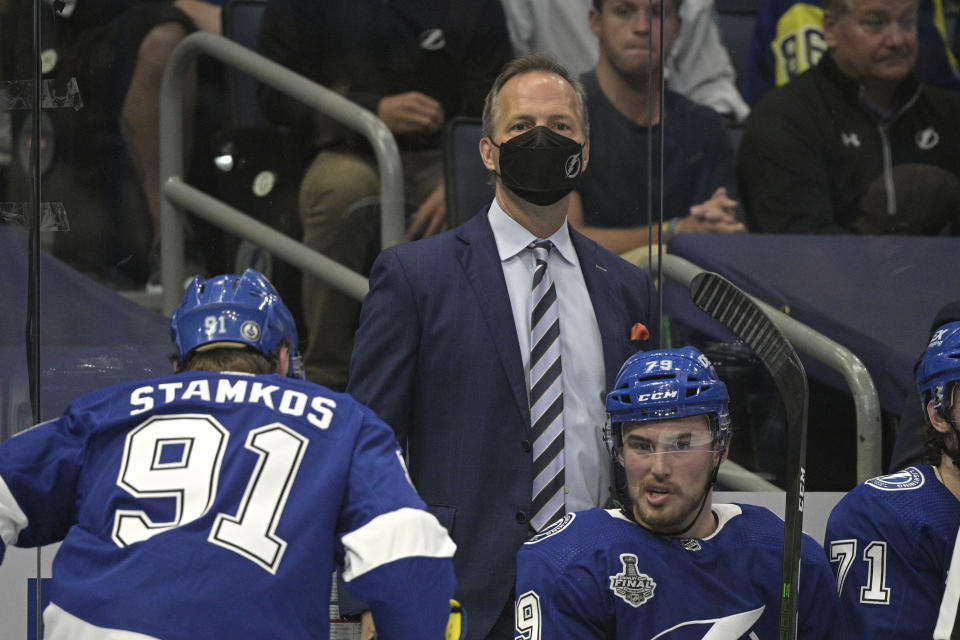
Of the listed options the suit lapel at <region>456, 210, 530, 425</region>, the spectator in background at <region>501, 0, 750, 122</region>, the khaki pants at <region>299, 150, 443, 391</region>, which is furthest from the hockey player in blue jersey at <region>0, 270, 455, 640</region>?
the spectator in background at <region>501, 0, 750, 122</region>

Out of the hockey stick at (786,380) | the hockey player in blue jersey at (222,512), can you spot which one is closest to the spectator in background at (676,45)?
the hockey stick at (786,380)

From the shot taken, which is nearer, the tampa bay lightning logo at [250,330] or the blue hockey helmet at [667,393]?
the tampa bay lightning logo at [250,330]

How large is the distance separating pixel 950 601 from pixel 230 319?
1.27 metres

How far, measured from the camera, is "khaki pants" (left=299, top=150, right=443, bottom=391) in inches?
141

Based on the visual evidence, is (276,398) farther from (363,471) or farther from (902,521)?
(902,521)

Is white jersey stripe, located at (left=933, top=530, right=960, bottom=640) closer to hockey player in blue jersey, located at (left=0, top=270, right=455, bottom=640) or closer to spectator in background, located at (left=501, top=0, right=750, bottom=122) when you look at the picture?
hockey player in blue jersey, located at (left=0, top=270, right=455, bottom=640)

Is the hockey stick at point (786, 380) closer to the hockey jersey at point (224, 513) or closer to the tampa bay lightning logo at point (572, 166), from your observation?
the tampa bay lightning logo at point (572, 166)

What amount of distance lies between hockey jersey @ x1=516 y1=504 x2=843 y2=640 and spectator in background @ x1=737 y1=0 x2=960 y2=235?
1458 mm

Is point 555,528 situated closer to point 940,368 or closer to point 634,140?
point 940,368

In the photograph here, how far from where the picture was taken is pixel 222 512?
6.53 ft

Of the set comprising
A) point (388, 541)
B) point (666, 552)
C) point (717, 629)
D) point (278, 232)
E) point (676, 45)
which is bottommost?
point (717, 629)

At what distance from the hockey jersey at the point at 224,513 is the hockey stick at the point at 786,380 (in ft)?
2.02

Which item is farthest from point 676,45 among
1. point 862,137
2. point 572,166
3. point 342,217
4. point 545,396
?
point 545,396

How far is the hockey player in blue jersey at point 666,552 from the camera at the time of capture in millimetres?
2436
